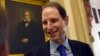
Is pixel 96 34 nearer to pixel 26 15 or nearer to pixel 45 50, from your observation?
pixel 26 15

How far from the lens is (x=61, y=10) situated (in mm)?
1104

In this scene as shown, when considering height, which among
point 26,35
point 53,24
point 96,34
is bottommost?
point 96,34

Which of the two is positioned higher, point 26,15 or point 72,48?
point 26,15

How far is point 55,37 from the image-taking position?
3.40 ft

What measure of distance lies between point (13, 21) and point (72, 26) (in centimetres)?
62

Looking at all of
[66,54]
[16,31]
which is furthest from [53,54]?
[16,31]

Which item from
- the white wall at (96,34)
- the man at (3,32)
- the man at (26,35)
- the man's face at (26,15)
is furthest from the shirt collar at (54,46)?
the white wall at (96,34)

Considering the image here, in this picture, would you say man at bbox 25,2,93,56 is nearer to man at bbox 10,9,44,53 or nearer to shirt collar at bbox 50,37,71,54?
shirt collar at bbox 50,37,71,54

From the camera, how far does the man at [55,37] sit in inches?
40.5

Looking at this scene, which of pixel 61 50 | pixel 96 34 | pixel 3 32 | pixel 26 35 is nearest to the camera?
pixel 3 32

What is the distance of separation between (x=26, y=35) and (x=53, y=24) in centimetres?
64

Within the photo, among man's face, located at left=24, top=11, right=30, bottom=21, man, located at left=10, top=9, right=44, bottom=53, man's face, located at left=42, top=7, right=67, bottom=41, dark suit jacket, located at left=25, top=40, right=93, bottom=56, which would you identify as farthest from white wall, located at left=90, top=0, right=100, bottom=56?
man's face, located at left=42, top=7, right=67, bottom=41

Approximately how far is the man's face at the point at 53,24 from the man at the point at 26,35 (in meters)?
0.57

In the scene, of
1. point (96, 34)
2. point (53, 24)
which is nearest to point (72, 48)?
point (53, 24)
